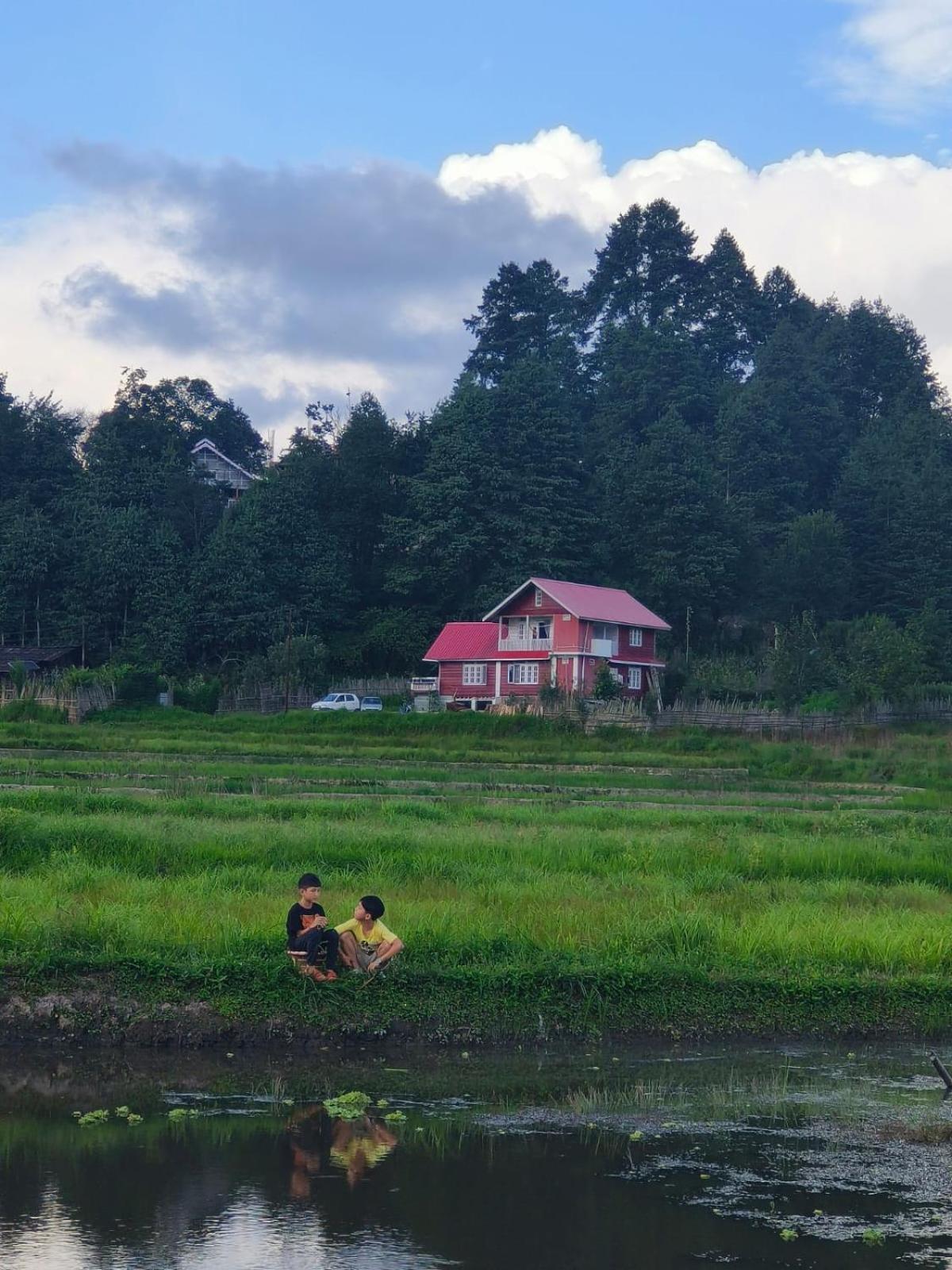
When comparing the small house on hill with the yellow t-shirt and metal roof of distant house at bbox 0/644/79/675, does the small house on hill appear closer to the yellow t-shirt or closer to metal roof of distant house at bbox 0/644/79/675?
metal roof of distant house at bbox 0/644/79/675

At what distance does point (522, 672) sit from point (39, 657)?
24.9 meters

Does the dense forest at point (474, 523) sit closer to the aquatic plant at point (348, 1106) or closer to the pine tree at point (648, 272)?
the pine tree at point (648, 272)

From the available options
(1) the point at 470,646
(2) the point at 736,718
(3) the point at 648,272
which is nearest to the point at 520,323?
(3) the point at 648,272

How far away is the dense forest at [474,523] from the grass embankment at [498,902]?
4052cm

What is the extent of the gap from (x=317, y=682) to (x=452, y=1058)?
2199 inches

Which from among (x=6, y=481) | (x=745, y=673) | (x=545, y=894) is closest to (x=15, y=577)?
(x=6, y=481)

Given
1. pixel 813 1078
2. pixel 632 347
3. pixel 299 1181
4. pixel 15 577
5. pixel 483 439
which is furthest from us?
pixel 632 347

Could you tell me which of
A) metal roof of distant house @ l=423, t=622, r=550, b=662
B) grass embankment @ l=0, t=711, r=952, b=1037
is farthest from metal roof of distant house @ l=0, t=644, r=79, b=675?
grass embankment @ l=0, t=711, r=952, b=1037

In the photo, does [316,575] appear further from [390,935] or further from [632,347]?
[390,935]

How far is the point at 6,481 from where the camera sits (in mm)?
78812

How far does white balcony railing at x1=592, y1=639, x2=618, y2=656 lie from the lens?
65688 millimetres

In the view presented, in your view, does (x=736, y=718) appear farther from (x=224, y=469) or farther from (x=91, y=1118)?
(x=224, y=469)

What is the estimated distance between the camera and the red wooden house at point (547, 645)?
215 ft

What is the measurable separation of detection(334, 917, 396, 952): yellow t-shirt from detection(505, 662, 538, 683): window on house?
177ft
